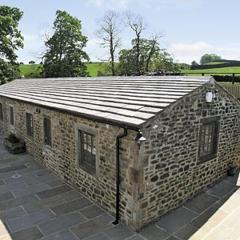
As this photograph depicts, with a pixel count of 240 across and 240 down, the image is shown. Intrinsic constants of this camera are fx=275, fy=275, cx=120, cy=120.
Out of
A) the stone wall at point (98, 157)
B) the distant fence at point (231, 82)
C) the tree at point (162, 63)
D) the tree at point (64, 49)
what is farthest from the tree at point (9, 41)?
the distant fence at point (231, 82)

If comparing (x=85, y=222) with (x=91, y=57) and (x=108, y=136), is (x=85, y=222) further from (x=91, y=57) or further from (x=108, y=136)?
(x=91, y=57)

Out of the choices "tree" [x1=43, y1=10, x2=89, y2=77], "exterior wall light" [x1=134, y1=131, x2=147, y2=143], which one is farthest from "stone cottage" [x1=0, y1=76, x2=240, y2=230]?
"tree" [x1=43, y1=10, x2=89, y2=77]

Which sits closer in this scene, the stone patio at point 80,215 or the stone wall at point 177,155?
the stone patio at point 80,215

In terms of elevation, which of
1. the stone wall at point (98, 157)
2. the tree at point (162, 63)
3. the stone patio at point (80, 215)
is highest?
the tree at point (162, 63)

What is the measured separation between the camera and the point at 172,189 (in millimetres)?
8461

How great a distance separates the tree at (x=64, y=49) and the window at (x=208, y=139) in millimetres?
32590

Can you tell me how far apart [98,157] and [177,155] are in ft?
8.01

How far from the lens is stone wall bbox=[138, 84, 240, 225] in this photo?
755cm

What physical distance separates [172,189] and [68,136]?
13.9 feet

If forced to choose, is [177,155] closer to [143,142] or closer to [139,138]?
[143,142]

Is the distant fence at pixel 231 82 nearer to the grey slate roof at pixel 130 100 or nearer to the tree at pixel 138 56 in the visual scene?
the grey slate roof at pixel 130 100

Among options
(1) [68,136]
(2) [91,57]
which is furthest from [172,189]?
(2) [91,57]

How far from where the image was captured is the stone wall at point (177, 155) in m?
7.55

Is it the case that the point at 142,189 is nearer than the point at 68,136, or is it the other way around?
the point at 142,189
